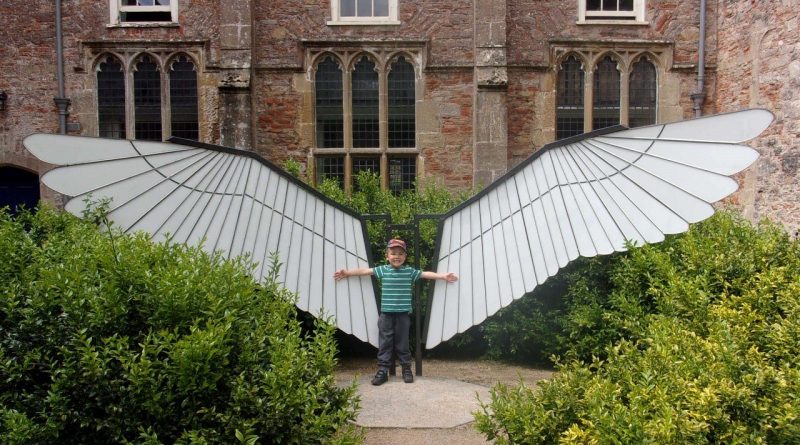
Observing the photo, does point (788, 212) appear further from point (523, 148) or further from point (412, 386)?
point (412, 386)

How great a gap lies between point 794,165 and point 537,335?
253 inches

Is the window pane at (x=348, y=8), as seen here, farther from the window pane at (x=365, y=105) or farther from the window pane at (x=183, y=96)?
the window pane at (x=183, y=96)

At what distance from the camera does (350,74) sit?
43.2ft

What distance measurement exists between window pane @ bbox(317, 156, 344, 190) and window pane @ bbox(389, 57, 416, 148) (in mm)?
1122

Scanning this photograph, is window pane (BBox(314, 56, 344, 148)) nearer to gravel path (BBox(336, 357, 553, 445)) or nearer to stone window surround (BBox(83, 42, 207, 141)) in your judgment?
stone window surround (BBox(83, 42, 207, 141))

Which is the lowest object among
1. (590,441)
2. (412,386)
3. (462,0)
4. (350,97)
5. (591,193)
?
(412,386)

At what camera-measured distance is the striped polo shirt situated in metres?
6.05

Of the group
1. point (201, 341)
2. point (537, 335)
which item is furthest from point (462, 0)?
point (201, 341)

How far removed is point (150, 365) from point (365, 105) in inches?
428

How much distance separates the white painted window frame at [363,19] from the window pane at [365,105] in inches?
27.7

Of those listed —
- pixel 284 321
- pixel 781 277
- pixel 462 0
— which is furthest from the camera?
pixel 462 0

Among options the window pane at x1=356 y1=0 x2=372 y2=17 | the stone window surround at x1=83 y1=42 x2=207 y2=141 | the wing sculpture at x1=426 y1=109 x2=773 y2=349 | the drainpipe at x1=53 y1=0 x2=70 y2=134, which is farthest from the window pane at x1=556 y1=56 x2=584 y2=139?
the drainpipe at x1=53 y1=0 x2=70 y2=134

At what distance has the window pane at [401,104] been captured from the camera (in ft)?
43.3

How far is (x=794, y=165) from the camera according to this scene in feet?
35.3
